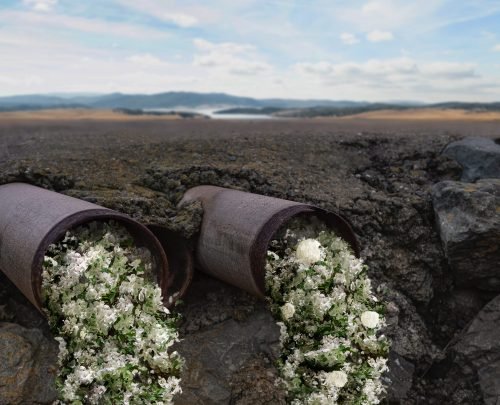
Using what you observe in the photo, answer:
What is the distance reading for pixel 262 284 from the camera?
287 inches

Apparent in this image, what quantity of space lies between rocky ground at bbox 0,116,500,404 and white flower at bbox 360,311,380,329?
1.83m

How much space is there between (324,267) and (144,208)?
3424mm

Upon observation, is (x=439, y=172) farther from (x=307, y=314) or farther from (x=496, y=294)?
(x=307, y=314)

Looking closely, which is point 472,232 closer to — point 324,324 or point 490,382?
point 490,382

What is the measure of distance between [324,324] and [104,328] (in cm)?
290

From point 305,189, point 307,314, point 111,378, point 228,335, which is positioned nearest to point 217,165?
point 305,189

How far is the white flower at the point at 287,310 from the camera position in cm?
714

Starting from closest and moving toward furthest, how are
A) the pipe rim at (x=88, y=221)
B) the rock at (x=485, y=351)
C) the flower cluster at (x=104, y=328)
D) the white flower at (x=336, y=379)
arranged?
1. the flower cluster at (x=104, y=328)
2. the pipe rim at (x=88, y=221)
3. the white flower at (x=336, y=379)
4. the rock at (x=485, y=351)

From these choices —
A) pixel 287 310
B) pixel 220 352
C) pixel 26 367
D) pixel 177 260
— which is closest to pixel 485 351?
pixel 287 310

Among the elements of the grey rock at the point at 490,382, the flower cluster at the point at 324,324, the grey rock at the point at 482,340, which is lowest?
the grey rock at the point at 490,382

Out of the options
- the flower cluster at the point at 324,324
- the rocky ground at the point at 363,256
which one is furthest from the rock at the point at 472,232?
the flower cluster at the point at 324,324

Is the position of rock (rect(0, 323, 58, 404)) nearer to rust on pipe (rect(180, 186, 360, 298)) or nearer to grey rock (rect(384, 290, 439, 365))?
rust on pipe (rect(180, 186, 360, 298))

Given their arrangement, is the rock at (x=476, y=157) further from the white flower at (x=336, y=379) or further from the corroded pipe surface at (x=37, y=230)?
the corroded pipe surface at (x=37, y=230)

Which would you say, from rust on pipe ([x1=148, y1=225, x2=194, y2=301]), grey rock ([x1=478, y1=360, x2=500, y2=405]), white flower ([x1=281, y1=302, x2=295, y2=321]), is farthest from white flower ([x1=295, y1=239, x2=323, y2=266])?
grey rock ([x1=478, y1=360, x2=500, y2=405])
